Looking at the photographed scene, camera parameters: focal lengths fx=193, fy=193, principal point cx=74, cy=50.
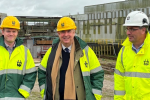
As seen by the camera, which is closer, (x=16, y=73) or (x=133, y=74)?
(x=133, y=74)

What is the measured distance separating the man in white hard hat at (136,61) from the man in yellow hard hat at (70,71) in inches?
19.4

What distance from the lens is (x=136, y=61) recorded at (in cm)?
323

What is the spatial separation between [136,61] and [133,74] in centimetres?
22

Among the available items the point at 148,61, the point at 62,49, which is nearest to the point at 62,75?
the point at 62,49

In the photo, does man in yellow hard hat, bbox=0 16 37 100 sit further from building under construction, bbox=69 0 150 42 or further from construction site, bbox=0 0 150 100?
building under construction, bbox=69 0 150 42

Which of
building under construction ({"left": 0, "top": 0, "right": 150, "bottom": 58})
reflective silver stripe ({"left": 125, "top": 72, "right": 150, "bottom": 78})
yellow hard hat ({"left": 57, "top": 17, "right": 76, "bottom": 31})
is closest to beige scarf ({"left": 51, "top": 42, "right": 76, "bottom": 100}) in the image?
yellow hard hat ({"left": 57, "top": 17, "right": 76, "bottom": 31})

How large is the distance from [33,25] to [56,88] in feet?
74.1

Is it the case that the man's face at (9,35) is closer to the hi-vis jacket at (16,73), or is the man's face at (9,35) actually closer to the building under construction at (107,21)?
the hi-vis jacket at (16,73)

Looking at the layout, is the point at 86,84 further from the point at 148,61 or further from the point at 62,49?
the point at 148,61

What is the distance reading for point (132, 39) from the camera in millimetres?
3250

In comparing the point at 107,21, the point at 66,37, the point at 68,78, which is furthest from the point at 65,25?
the point at 107,21

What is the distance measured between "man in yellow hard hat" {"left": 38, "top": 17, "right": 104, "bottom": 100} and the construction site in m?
5.50

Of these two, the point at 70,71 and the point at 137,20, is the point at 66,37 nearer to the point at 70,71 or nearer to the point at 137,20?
the point at 70,71

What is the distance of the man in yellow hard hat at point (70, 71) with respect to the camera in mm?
3410
